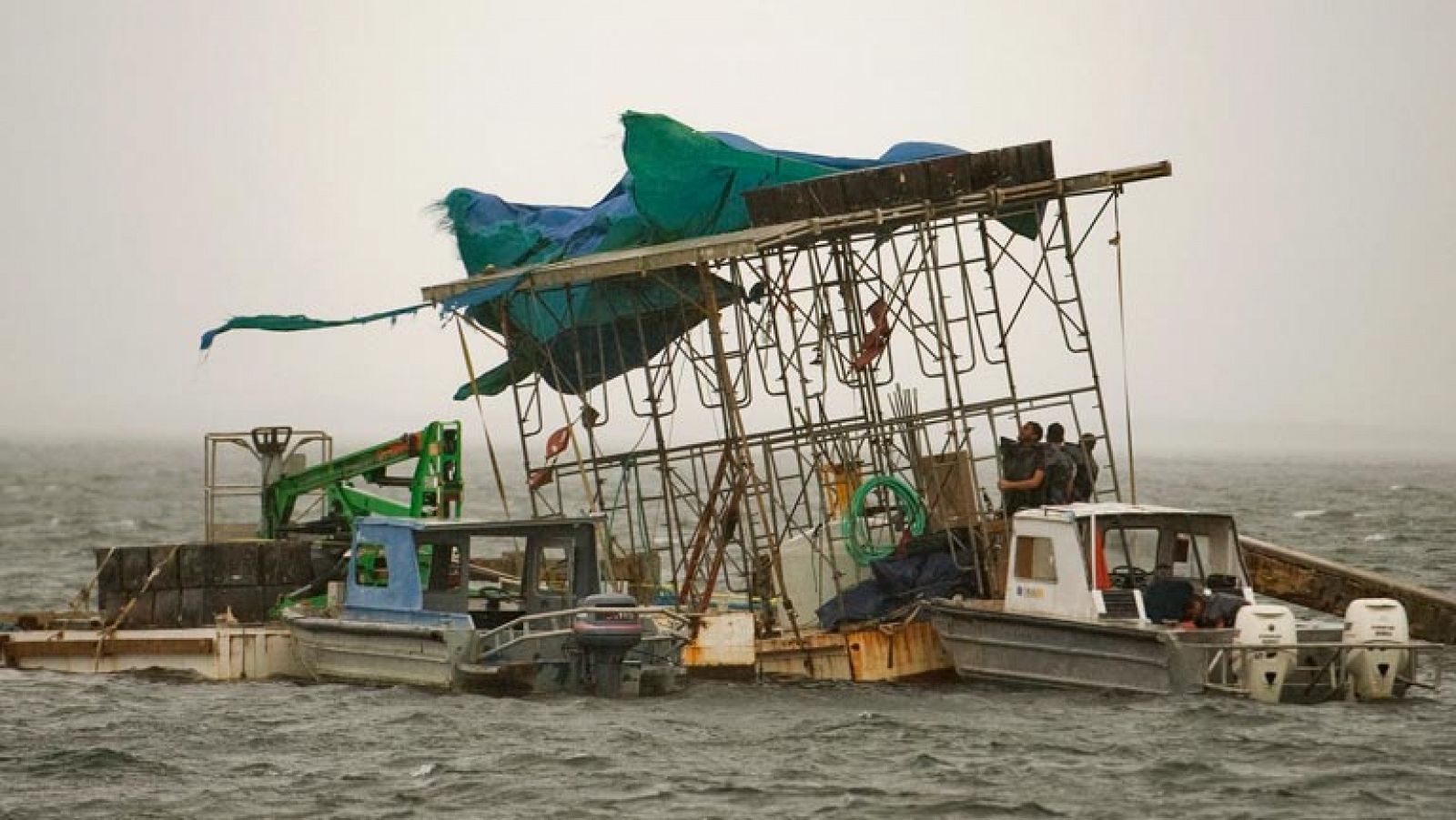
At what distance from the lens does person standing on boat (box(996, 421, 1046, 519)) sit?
2850 cm

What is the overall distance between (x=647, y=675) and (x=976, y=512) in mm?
4863

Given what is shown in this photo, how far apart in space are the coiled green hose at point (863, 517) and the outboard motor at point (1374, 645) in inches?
231

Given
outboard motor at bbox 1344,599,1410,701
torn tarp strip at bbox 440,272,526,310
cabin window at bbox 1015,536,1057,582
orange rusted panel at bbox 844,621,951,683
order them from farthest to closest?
torn tarp strip at bbox 440,272,526,310 < orange rusted panel at bbox 844,621,951,683 < cabin window at bbox 1015,536,1057,582 < outboard motor at bbox 1344,599,1410,701

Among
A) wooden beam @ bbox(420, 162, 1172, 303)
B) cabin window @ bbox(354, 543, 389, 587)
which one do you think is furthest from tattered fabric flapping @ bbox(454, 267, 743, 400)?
cabin window @ bbox(354, 543, 389, 587)

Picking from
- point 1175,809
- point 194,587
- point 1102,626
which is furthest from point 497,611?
point 1175,809

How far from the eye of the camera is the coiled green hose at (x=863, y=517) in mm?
28938

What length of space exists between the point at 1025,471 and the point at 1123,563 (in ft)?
7.35

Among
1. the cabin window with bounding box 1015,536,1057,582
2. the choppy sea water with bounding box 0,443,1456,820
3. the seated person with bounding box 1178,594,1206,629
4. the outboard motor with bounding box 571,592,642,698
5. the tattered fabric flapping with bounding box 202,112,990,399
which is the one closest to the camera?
the choppy sea water with bounding box 0,443,1456,820

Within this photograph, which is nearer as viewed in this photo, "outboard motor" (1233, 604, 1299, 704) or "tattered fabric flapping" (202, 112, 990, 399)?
"outboard motor" (1233, 604, 1299, 704)

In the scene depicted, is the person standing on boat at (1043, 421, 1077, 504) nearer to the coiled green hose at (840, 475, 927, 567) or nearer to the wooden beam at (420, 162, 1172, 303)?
the coiled green hose at (840, 475, 927, 567)

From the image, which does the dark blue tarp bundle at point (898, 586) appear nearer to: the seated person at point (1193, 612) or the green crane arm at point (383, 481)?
the seated person at point (1193, 612)

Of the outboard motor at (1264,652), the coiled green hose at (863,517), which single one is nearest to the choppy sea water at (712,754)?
the outboard motor at (1264,652)

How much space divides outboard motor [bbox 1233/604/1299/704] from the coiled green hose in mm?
5171

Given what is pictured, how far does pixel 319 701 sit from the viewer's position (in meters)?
27.4
